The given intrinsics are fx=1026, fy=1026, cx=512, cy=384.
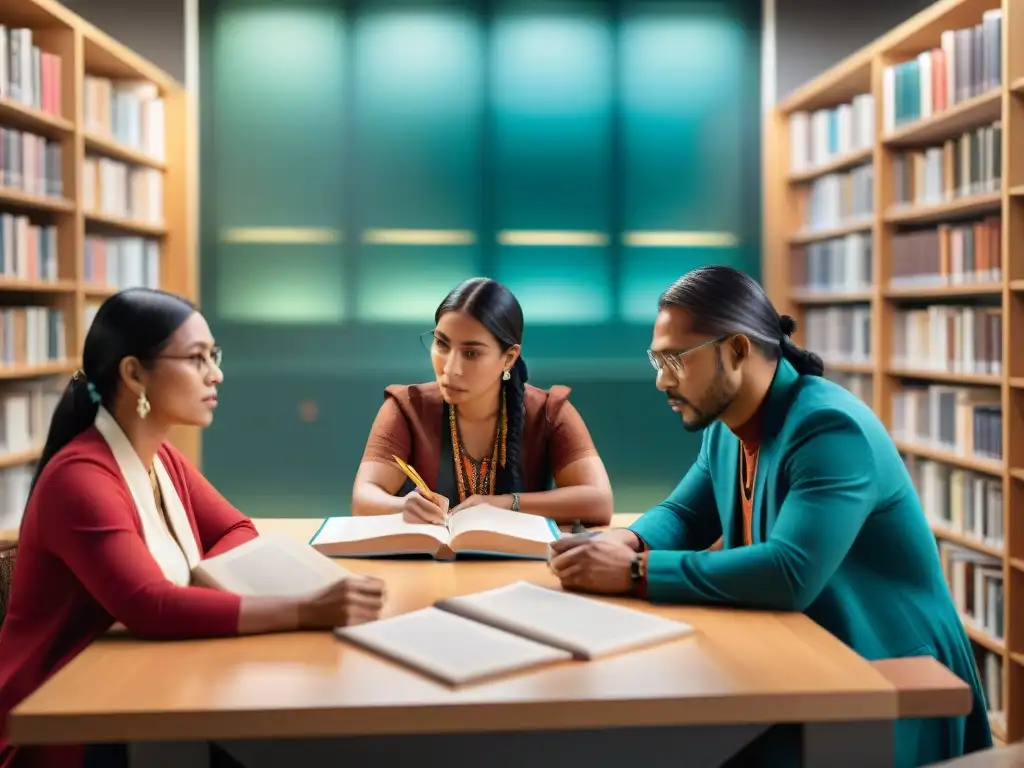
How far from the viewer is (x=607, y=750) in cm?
136

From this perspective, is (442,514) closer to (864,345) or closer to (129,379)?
(129,379)

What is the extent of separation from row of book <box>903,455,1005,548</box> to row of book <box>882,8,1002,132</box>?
4.29ft

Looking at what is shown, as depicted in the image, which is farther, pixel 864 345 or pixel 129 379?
pixel 864 345

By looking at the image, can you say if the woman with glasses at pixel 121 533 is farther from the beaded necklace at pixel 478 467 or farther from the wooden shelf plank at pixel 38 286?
the wooden shelf plank at pixel 38 286

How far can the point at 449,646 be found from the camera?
1.33m

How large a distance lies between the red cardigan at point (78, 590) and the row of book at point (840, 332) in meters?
3.47

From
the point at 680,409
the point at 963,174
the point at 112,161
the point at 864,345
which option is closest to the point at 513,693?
the point at 680,409

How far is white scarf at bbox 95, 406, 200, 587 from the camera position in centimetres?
158

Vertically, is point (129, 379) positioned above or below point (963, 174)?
below

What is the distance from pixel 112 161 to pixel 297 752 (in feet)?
12.6

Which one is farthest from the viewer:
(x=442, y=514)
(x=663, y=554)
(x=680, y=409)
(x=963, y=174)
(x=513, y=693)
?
(x=963, y=174)

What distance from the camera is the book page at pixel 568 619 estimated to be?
135 cm

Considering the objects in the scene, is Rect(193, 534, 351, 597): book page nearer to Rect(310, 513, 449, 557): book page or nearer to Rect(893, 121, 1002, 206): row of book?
Rect(310, 513, 449, 557): book page

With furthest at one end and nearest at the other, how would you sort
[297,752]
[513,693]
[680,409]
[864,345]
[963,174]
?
[864,345]
[963,174]
[680,409]
[297,752]
[513,693]
